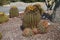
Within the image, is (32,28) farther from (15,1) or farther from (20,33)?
(15,1)

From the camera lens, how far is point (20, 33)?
896cm

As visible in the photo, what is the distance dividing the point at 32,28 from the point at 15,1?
1478 centimetres

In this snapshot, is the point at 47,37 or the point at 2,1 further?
the point at 2,1

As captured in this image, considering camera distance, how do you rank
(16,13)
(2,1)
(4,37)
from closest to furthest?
(4,37) → (16,13) → (2,1)

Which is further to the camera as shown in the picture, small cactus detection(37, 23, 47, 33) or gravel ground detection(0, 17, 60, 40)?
small cactus detection(37, 23, 47, 33)

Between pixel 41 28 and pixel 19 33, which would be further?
pixel 19 33

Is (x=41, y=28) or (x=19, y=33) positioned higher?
(x=41, y=28)

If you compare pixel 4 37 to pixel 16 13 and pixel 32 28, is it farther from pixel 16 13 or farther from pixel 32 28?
pixel 16 13

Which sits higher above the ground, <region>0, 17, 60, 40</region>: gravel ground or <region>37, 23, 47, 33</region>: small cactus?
<region>37, 23, 47, 33</region>: small cactus

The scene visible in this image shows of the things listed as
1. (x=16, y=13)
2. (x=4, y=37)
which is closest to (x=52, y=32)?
(x=4, y=37)

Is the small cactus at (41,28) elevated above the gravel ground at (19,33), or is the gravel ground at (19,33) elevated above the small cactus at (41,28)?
the small cactus at (41,28)

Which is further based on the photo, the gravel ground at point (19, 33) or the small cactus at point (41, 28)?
the small cactus at point (41, 28)

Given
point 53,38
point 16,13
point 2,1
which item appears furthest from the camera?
point 2,1

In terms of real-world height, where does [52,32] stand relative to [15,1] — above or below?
above
